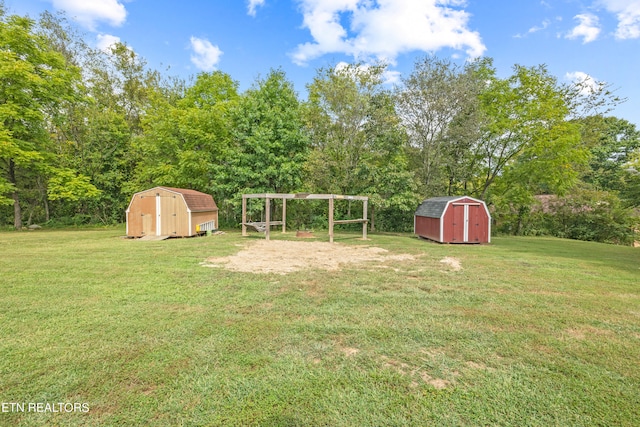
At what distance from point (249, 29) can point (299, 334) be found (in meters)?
17.1

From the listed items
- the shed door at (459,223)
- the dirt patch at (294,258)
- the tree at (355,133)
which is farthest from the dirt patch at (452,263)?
the tree at (355,133)

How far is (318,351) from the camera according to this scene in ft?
9.06

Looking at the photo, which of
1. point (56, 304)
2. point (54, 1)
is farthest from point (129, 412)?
point (54, 1)

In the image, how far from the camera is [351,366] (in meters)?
2.51

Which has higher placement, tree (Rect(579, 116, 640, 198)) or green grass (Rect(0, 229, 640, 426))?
tree (Rect(579, 116, 640, 198))

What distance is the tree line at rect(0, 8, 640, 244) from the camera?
603 inches

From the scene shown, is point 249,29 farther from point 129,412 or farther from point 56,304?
point 129,412

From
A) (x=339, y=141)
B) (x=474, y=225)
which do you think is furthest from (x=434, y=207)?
(x=339, y=141)

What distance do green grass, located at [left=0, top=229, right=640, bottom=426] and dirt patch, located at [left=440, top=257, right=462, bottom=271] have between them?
Answer: 1.35 metres

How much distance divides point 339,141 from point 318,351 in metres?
15.0

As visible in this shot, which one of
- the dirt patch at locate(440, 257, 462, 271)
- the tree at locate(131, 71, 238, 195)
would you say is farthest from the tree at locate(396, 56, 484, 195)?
the tree at locate(131, 71, 238, 195)

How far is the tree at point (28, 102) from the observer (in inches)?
562

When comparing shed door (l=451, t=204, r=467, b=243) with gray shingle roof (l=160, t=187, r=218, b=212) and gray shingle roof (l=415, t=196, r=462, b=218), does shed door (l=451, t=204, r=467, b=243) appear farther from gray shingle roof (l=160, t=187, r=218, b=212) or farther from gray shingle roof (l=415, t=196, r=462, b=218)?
gray shingle roof (l=160, t=187, r=218, b=212)

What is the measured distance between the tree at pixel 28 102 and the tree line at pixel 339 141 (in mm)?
74
